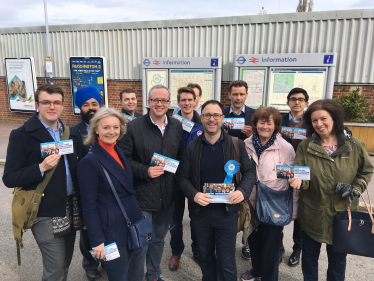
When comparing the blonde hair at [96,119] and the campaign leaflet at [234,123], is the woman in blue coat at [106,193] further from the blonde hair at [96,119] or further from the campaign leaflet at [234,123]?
the campaign leaflet at [234,123]

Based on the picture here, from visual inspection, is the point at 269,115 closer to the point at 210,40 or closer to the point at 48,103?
the point at 48,103

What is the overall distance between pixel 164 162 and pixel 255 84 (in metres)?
6.04

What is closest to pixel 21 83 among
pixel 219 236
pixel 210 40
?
pixel 210 40

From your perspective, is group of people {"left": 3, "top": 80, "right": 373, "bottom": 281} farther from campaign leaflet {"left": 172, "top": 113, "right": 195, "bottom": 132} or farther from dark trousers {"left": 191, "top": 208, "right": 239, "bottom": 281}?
campaign leaflet {"left": 172, "top": 113, "right": 195, "bottom": 132}

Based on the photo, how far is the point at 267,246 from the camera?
254 cm

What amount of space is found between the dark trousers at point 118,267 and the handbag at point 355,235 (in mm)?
1853

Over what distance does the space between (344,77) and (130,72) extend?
23.2ft

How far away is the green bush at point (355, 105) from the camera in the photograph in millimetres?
7164

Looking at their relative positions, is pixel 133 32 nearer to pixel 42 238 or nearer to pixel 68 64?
pixel 68 64

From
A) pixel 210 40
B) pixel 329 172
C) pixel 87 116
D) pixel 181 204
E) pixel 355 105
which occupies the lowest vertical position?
pixel 181 204

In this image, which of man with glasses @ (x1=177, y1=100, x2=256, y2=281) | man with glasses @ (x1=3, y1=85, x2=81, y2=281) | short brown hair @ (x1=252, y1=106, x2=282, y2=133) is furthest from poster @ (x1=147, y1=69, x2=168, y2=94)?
man with glasses @ (x1=3, y1=85, x2=81, y2=281)

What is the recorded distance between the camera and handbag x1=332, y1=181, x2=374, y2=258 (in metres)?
2.14

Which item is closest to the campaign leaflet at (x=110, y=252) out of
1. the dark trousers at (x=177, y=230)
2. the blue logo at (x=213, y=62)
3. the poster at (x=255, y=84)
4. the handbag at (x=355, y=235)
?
the dark trousers at (x=177, y=230)

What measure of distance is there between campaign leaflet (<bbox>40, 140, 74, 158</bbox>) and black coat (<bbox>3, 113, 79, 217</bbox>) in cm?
9
